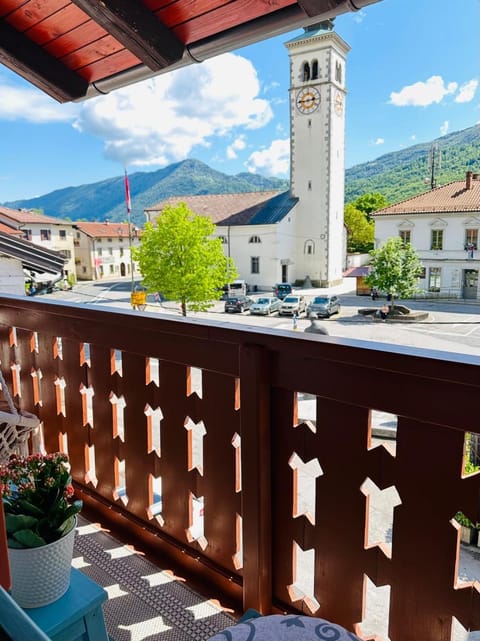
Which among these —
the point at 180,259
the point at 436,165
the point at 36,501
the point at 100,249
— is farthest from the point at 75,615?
the point at 100,249

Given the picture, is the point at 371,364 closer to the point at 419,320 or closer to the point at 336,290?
the point at 419,320

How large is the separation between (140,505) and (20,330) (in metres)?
0.76

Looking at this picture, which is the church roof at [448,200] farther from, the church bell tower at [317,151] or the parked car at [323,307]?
the church bell tower at [317,151]

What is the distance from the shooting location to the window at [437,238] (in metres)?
14.8

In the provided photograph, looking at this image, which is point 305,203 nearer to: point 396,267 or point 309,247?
point 309,247

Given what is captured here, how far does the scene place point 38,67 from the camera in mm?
1478

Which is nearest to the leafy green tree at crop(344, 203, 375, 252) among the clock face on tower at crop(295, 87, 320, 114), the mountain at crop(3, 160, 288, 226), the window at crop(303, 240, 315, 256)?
the window at crop(303, 240, 315, 256)

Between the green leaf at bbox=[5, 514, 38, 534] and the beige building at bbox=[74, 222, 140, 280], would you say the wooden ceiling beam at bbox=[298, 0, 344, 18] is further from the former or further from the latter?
the beige building at bbox=[74, 222, 140, 280]

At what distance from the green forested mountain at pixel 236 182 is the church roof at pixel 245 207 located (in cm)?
239

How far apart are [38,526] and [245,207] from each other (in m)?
24.1

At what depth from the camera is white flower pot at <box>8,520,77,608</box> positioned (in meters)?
0.78

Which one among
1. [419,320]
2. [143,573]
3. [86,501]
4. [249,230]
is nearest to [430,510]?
[143,573]

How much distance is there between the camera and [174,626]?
0.96 metres

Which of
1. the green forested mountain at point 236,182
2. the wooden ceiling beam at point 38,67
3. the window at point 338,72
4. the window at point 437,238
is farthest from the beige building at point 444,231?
the wooden ceiling beam at point 38,67
